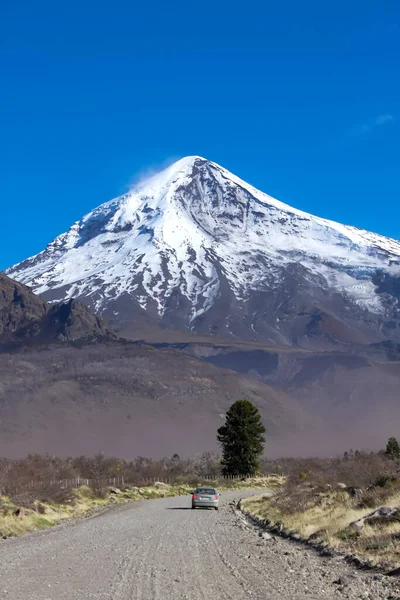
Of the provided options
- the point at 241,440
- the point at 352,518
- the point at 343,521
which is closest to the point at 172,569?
the point at 343,521

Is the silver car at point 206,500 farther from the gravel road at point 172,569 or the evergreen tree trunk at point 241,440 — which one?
the evergreen tree trunk at point 241,440

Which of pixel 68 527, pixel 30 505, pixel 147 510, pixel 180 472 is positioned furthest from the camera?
pixel 180 472

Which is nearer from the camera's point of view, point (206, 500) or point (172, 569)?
point (172, 569)

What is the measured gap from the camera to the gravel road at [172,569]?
43.1 feet

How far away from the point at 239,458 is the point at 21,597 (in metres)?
72.5

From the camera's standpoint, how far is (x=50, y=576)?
601 inches

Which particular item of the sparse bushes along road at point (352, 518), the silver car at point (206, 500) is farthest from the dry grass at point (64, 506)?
the sparse bushes along road at point (352, 518)

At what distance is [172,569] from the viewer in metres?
16.0

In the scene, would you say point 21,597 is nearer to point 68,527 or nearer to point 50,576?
point 50,576

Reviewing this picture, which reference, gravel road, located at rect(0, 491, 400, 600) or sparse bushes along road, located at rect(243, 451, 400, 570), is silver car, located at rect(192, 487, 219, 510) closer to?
sparse bushes along road, located at rect(243, 451, 400, 570)

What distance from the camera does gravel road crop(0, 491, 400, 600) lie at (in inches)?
517

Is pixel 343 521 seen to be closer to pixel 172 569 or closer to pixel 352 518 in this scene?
pixel 352 518

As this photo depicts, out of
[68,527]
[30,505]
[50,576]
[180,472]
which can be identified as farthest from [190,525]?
[180,472]

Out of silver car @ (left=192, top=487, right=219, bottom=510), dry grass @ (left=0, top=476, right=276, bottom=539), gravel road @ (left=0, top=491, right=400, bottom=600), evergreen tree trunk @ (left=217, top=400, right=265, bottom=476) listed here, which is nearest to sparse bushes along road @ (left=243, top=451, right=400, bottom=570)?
gravel road @ (left=0, top=491, right=400, bottom=600)
